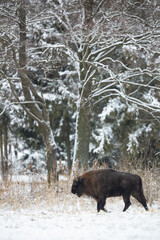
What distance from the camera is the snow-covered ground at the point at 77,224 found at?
4.97m

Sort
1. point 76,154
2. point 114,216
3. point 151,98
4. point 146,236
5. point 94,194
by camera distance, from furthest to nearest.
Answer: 1. point 151,98
2. point 76,154
3. point 94,194
4. point 114,216
5. point 146,236

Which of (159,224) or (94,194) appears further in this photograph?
(94,194)

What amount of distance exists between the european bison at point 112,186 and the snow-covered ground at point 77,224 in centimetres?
34

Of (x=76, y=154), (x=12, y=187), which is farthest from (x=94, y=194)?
(x=76, y=154)

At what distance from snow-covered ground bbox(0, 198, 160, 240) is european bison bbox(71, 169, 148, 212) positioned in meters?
0.34

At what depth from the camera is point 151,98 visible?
18.2 m

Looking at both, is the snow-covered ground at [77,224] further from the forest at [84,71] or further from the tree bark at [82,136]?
the tree bark at [82,136]

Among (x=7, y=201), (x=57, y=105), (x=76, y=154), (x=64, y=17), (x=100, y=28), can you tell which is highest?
(x=64, y=17)

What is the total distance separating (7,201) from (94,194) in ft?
8.15

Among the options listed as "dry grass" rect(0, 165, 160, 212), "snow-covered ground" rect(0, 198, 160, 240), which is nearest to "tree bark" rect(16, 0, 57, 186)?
"dry grass" rect(0, 165, 160, 212)

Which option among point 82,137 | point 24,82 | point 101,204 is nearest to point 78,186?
point 101,204

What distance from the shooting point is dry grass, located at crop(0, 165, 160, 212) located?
862 cm

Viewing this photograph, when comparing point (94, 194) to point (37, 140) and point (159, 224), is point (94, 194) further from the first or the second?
point (37, 140)

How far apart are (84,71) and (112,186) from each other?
6.87m
